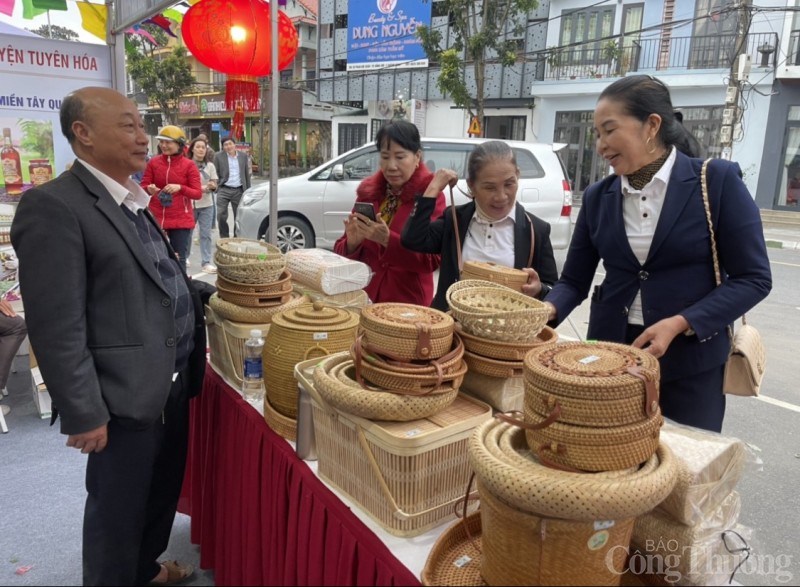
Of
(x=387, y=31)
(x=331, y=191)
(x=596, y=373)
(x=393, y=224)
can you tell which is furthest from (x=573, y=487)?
(x=387, y=31)

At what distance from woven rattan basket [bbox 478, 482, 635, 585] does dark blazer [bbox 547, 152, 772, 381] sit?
0.66m

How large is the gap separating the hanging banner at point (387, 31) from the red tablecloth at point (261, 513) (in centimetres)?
1219

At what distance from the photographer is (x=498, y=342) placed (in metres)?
1.37

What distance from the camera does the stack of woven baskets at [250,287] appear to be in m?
1.97

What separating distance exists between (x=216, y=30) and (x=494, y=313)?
285cm

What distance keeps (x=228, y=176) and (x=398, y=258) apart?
22.5 feet

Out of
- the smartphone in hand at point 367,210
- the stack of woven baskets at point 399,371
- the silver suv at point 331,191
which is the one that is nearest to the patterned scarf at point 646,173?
the stack of woven baskets at point 399,371

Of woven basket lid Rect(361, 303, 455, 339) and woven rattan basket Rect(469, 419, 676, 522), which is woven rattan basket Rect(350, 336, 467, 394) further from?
woven rattan basket Rect(469, 419, 676, 522)

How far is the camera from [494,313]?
1.36 m

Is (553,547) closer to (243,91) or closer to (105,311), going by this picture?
(105,311)

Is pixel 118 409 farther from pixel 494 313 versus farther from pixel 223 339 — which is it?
pixel 494 313

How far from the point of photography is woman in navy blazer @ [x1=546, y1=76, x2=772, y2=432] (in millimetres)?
1448

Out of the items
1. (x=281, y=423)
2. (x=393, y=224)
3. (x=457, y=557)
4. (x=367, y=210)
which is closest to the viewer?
(x=457, y=557)

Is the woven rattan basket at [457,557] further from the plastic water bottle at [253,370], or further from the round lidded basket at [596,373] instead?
the plastic water bottle at [253,370]
